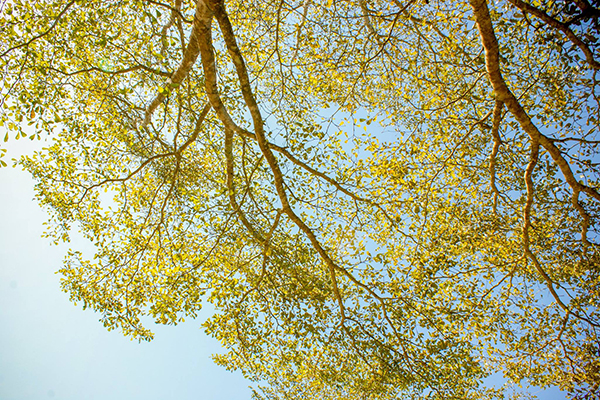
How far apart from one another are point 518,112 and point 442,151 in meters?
1.77

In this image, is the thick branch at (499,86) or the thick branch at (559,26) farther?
the thick branch at (499,86)

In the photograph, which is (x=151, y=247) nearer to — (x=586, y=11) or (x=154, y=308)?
(x=154, y=308)

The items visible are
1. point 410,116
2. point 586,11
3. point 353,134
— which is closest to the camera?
point 586,11

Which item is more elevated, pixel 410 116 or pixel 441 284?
pixel 410 116

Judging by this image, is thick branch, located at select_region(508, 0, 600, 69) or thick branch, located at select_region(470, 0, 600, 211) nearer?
thick branch, located at select_region(508, 0, 600, 69)

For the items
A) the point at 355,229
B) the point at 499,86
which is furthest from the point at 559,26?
the point at 355,229

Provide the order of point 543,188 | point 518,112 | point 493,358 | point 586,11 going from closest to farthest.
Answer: point 586,11 → point 518,112 → point 543,188 → point 493,358

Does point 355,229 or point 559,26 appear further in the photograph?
point 355,229

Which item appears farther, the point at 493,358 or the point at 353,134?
the point at 493,358

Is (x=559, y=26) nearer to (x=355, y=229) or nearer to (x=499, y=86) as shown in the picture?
(x=499, y=86)

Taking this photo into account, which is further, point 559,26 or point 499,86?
point 499,86

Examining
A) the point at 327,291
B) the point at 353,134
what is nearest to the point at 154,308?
the point at 327,291

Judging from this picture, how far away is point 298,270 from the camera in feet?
18.9

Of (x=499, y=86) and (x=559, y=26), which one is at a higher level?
(x=499, y=86)
